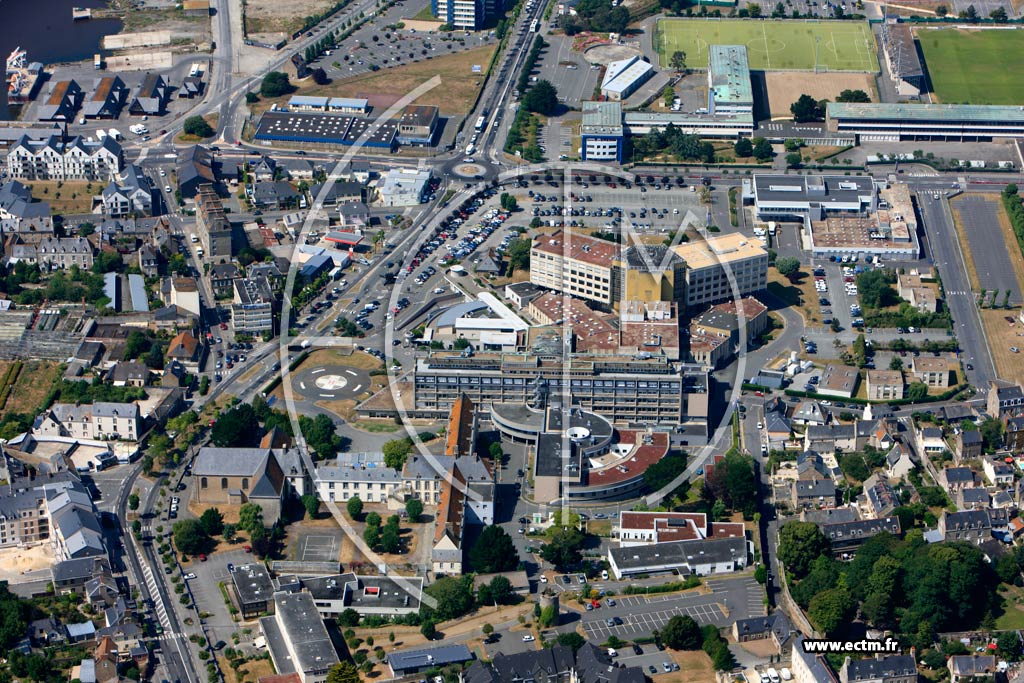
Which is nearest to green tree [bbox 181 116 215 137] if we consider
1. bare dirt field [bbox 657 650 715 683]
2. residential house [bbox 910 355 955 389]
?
residential house [bbox 910 355 955 389]

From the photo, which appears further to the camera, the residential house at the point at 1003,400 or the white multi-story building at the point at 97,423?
the residential house at the point at 1003,400

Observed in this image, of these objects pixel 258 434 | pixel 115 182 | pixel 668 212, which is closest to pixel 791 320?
pixel 668 212

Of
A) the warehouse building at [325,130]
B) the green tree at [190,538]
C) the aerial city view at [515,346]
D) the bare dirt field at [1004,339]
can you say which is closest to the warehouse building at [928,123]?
the aerial city view at [515,346]

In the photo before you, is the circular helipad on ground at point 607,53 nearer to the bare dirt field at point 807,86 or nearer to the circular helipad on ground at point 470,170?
the bare dirt field at point 807,86

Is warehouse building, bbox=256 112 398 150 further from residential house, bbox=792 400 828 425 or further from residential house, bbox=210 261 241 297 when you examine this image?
residential house, bbox=792 400 828 425

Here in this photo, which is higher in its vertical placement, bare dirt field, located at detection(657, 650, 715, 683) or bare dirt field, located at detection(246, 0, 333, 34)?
bare dirt field, located at detection(657, 650, 715, 683)

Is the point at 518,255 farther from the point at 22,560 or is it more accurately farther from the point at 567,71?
the point at 22,560

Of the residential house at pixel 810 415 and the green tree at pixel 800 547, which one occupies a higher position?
the green tree at pixel 800 547
